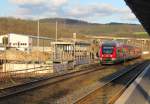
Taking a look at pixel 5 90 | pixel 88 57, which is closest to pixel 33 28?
pixel 88 57

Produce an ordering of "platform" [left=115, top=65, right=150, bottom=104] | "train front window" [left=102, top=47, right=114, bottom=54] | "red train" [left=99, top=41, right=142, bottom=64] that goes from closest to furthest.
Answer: "platform" [left=115, top=65, right=150, bottom=104] < "red train" [left=99, top=41, right=142, bottom=64] < "train front window" [left=102, top=47, right=114, bottom=54]

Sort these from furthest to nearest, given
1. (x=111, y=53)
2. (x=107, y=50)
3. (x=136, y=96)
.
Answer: (x=107, y=50) → (x=111, y=53) → (x=136, y=96)

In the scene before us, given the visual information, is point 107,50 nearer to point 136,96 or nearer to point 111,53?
point 111,53

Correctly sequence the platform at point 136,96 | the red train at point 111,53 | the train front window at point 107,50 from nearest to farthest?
the platform at point 136,96 → the red train at point 111,53 → the train front window at point 107,50

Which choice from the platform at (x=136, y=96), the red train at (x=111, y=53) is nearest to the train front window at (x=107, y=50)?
the red train at (x=111, y=53)

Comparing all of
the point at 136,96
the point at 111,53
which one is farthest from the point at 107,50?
the point at 136,96

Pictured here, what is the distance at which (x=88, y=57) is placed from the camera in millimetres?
68312

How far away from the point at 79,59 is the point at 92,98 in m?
38.1

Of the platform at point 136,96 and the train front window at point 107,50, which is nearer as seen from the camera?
the platform at point 136,96

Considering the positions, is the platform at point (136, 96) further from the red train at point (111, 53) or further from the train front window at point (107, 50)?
the train front window at point (107, 50)

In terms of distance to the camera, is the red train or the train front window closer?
the red train

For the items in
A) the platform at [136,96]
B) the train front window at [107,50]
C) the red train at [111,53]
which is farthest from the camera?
the train front window at [107,50]

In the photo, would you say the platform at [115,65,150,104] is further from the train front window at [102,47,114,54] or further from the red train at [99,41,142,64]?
the train front window at [102,47,114,54]

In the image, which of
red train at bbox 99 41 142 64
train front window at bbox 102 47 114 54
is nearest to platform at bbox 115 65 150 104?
red train at bbox 99 41 142 64
